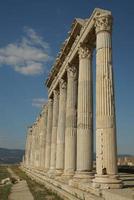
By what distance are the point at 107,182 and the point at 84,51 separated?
11957 millimetres

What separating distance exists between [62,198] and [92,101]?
27.0ft

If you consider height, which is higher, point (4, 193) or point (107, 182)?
point (107, 182)

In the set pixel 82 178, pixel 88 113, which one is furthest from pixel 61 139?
pixel 82 178

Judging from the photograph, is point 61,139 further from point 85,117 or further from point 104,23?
point 104,23

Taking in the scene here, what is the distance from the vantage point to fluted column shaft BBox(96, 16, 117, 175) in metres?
17.4

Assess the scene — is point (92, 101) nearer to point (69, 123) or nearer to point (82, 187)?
point (69, 123)

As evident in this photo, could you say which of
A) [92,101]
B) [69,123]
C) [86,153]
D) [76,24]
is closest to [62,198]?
[86,153]

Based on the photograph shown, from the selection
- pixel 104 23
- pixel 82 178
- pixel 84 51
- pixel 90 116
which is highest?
pixel 104 23

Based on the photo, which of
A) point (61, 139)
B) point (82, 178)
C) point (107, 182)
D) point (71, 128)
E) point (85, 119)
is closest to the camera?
point (107, 182)

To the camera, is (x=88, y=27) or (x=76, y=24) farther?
(x=76, y=24)

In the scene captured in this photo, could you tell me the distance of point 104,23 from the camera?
19.9 metres

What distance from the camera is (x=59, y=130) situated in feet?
108

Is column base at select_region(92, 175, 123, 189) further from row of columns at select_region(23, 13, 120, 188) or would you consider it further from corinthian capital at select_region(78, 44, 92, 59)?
corinthian capital at select_region(78, 44, 92, 59)

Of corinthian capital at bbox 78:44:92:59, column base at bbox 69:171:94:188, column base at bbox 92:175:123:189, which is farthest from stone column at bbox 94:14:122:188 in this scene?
corinthian capital at bbox 78:44:92:59
